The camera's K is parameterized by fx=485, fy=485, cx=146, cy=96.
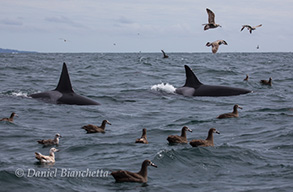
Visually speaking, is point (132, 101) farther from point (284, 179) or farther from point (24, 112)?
point (284, 179)

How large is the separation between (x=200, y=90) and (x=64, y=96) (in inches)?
263

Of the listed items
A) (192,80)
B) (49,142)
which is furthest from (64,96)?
(49,142)

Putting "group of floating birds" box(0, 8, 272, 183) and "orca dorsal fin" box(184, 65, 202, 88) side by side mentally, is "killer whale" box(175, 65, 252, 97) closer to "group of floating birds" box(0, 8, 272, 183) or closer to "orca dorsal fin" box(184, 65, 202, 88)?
"orca dorsal fin" box(184, 65, 202, 88)

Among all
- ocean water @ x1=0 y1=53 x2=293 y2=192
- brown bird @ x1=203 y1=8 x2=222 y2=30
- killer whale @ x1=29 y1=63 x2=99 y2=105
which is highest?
brown bird @ x1=203 y1=8 x2=222 y2=30

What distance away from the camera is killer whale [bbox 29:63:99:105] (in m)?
19.9

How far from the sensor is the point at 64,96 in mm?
20297

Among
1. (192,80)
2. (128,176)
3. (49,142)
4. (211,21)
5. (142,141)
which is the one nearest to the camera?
(128,176)

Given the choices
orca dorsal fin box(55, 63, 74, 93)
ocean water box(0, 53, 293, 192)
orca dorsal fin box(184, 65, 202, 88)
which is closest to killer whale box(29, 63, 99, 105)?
orca dorsal fin box(55, 63, 74, 93)

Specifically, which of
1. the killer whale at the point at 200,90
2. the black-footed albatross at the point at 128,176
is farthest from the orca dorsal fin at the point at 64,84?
the black-footed albatross at the point at 128,176

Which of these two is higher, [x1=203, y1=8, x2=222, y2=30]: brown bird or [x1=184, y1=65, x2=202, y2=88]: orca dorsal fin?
[x1=203, y1=8, x2=222, y2=30]: brown bird

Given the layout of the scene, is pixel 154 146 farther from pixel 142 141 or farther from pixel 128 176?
pixel 128 176

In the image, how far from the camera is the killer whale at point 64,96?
784 inches

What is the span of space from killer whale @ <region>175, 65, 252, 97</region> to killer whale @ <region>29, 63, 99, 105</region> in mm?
5163

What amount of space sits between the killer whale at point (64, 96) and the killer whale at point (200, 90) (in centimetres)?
516
